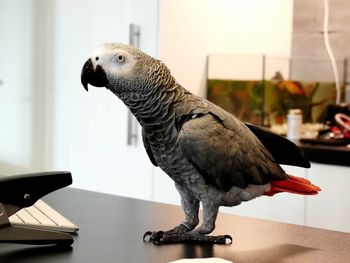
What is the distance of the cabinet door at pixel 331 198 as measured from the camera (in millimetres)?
2080

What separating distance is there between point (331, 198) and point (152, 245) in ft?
3.96

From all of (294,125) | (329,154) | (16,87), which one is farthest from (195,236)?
(16,87)

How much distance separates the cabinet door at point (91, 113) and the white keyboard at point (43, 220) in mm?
1246

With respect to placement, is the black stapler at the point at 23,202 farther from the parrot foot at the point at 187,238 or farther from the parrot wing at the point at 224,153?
the parrot wing at the point at 224,153

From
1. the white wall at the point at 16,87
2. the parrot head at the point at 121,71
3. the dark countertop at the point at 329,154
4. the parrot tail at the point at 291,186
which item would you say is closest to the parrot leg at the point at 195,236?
the parrot tail at the point at 291,186

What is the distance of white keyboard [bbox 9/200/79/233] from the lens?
1089mm

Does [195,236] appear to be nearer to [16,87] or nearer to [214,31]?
[214,31]

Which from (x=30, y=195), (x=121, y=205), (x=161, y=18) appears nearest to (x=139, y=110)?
(x=30, y=195)

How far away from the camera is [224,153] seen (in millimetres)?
1018

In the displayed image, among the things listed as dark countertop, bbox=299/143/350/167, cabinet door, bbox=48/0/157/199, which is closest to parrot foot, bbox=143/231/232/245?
dark countertop, bbox=299/143/350/167

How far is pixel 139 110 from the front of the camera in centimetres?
99

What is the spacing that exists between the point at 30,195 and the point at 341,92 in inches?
71.5

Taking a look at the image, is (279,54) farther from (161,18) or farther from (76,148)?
(76,148)

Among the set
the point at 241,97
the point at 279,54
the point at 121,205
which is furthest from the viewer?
the point at 279,54
